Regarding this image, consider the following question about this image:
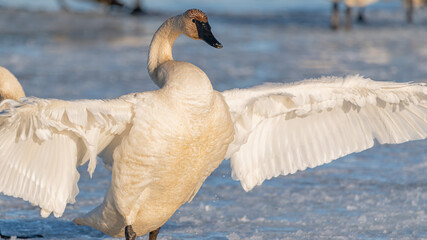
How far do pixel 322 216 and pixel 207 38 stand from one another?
2.08m

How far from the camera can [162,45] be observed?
463 cm

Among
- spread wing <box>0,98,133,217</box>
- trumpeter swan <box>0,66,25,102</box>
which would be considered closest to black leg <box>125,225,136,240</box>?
spread wing <box>0,98,133,217</box>

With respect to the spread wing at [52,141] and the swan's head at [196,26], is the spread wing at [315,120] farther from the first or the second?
the spread wing at [52,141]

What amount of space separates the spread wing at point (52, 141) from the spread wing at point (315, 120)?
862 mm

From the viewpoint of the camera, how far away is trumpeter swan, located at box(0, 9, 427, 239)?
4102 mm

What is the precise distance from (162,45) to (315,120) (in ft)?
4.13

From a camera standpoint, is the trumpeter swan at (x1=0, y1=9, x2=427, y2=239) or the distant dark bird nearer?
the trumpeter swan at (x1=0, y1=9, x2=427, y2=239)

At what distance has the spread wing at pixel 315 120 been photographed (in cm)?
466

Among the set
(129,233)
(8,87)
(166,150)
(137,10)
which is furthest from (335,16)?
(166,150)

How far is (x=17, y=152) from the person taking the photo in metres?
4.38

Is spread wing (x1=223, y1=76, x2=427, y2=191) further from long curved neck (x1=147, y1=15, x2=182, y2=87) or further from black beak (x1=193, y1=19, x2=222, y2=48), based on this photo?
long curved neck (x1=147, y1=15, x2=182, y2=87)

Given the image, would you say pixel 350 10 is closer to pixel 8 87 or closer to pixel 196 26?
pixel 8 87

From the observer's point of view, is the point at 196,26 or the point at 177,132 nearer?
the point at 177,132

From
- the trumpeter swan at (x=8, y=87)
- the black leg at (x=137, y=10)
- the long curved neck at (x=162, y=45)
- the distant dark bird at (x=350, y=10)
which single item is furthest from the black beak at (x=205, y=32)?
the black leg at (x=137, y=10)
